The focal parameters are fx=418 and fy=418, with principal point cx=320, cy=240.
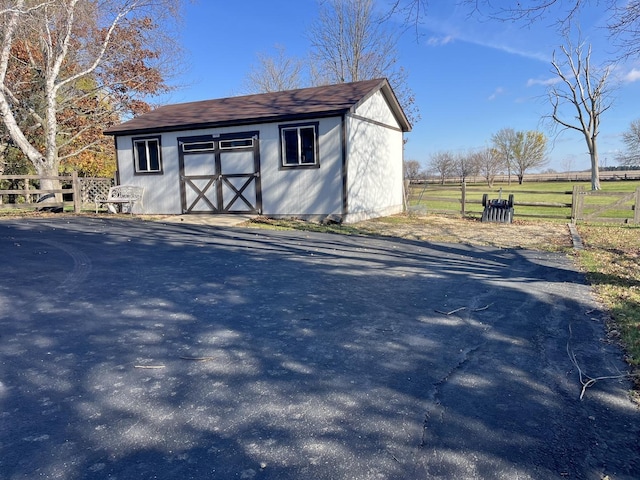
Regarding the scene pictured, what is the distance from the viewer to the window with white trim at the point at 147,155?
49.7 feet

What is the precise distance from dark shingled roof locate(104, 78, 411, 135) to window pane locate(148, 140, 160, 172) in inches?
19.0

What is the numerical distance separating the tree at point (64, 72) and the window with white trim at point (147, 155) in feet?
13.8

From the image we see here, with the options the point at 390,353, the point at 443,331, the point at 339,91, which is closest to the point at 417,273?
the point at 443,331

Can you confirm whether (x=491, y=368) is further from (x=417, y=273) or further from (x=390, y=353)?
(x=417, y=273)

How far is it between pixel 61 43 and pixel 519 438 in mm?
20909

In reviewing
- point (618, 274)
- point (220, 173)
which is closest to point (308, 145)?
point (220, 173)

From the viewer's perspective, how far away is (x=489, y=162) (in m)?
53.3

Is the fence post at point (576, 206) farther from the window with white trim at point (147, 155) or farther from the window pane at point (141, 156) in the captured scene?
the window pane at point (141, 156)

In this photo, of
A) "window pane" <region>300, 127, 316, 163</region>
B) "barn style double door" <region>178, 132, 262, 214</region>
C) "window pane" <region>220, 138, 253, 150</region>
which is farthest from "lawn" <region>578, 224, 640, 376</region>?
"window pane" <region>220, 138, 253, 150</region>

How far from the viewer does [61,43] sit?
56.0 ft

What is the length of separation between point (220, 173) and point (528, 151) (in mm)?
47863

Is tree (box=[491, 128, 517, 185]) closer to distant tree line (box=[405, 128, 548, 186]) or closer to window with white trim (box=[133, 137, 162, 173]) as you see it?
distant tree line (box=[405, 128, 548, 186])

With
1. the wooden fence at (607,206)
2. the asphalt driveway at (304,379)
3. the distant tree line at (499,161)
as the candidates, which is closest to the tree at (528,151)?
the distant tree line at (499,161)

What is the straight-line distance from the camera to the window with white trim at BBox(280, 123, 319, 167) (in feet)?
43.0
